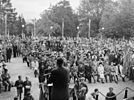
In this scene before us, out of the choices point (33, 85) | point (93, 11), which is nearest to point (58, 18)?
point (93, 11)

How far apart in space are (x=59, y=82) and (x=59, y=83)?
0.02 metres

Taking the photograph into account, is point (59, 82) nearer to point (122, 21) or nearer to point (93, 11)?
point (122, 21)

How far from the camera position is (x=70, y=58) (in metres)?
21.0

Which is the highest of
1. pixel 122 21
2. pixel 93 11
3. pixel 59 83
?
pixel 93 11

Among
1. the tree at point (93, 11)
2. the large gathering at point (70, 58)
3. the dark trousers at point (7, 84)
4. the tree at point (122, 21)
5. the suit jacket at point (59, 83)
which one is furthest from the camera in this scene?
the tree at point (93, 11)

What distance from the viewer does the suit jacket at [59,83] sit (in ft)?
16.9

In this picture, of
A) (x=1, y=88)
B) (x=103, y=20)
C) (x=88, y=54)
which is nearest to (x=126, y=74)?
(x=88, y=54)

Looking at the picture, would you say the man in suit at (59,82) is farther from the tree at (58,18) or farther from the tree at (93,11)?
the tree at (93,11)

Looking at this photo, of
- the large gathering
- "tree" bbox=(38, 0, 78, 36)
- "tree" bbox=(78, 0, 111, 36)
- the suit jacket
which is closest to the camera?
the suit jacket

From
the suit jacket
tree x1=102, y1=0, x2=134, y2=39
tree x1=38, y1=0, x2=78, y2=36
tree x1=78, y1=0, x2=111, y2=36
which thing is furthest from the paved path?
tree x1=78, y1=0, x2=111, y2=36

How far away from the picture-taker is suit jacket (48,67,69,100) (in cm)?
514

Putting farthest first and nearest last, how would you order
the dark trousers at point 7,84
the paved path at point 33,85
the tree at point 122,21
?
the tree at point 122,21 → the dark trousers at point 7,84 → the paved path at point 33,85

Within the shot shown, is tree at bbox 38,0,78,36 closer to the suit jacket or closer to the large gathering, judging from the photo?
the large gathering

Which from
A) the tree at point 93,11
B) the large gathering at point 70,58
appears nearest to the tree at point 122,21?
the large gathering at point 70,58
